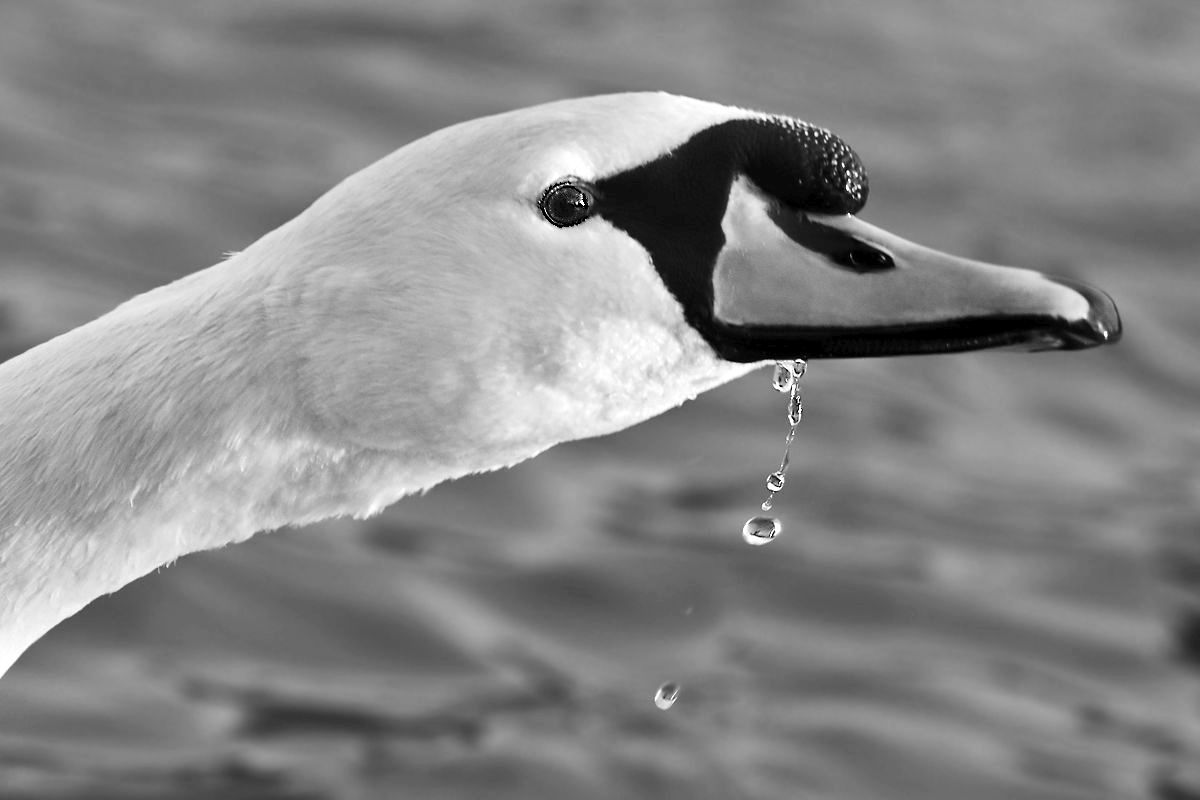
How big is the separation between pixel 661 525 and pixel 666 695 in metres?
0.94

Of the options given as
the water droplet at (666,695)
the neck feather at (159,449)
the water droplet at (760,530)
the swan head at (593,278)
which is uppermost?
the swan head at (593,278)

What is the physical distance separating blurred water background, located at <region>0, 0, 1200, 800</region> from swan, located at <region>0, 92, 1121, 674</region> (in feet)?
6.87

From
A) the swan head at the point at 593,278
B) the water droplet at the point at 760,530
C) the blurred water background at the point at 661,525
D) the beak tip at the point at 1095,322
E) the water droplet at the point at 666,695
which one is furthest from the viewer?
the water droplet at the point at 666,695

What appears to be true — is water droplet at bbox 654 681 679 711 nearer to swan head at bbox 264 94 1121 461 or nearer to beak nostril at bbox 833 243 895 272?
swan head at bbox 264 94 1121 461

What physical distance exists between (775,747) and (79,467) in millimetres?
3058

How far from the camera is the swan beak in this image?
349 cm

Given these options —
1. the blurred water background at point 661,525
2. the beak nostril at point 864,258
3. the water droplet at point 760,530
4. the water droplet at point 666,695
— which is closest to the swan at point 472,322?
the beak nostril at point 864,258

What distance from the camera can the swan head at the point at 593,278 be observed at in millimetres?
3535

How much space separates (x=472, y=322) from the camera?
361cm

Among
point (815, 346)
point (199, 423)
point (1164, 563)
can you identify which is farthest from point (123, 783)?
point (1164, 563)

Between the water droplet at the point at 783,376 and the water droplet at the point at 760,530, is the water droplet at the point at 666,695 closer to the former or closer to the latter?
the water droplet at the point at 760,530

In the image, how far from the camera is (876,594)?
696cm

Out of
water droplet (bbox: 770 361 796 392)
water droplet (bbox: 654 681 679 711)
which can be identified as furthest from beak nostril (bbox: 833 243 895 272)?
water droplet (bbox: 654 681 679 711)

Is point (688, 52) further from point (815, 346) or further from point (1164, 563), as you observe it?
point (815, 346)
